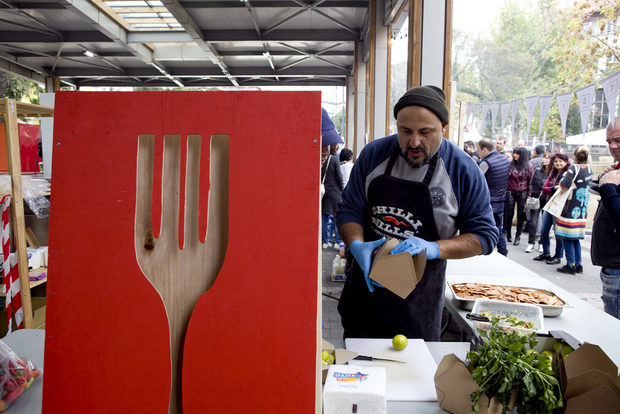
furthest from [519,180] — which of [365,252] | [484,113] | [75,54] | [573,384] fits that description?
[75,54]

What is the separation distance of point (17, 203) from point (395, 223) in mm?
2835

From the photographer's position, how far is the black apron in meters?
1.88

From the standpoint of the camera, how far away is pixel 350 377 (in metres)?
1.13

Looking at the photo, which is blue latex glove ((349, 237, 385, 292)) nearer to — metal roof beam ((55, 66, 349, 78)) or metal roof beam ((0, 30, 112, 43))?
metal roof beam ((0, 30, 112, 43))

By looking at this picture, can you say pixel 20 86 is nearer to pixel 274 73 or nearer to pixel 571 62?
pixel 274 73

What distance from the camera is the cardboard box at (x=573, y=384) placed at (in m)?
1.09

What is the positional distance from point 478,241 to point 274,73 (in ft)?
45.6

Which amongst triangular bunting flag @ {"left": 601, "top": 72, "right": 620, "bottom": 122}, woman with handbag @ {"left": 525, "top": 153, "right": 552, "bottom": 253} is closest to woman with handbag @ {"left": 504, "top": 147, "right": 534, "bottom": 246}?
woman with handbag @ {"left": 525, "top": 153, "right": 552, "bottom": 253}

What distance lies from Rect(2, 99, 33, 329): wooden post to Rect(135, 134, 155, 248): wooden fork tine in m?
2.85

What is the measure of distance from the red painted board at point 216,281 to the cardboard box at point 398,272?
2.42ft

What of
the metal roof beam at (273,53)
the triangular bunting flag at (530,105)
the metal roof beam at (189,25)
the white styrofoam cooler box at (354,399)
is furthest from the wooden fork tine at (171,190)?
the metal roof beam at (273,53)

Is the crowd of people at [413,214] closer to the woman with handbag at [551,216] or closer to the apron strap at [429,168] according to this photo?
the apron strap at [429,168]

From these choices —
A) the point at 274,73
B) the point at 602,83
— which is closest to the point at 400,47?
the point at 602,83

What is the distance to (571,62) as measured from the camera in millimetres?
9633
